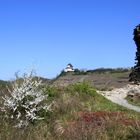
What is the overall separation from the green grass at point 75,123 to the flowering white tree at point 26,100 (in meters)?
0.56

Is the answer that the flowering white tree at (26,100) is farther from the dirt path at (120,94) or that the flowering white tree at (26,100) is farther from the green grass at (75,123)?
the dirt path at (120,94)

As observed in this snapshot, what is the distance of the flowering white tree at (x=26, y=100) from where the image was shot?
19.6m

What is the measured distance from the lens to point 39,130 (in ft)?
43.7

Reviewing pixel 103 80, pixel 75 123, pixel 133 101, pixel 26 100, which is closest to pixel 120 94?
pixel 133 101

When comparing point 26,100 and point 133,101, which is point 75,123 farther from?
point 133,101

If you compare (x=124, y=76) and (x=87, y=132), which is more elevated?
(x=124, y=76)

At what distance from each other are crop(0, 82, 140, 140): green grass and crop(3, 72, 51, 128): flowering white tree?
0.56m

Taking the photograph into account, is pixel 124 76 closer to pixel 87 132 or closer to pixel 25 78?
pixel 25 78

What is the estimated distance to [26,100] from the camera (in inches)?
801

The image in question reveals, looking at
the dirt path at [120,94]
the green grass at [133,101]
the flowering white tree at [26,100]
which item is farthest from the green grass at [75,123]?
the green grass at [133,101]

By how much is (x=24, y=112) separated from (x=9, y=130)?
7.88m

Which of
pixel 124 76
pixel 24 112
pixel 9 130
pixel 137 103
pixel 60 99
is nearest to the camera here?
pixel 9 130

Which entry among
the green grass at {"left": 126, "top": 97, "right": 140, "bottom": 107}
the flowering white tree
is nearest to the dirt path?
the green grass at {"left": 126, "top": 97, "right": 140, "bottom": 107}

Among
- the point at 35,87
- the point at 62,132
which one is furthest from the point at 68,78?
the point at 62,132
